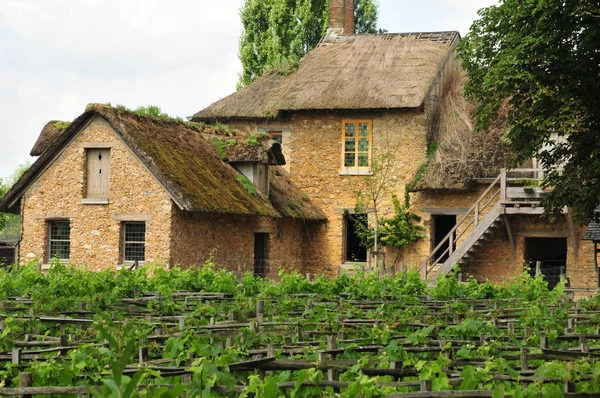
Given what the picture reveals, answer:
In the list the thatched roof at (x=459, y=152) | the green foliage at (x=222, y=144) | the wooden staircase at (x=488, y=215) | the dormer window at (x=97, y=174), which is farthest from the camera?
the thatched roof at (x=459, y=152)

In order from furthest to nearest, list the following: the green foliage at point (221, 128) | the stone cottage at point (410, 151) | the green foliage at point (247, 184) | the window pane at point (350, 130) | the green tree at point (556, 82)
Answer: the window pane at point (350, 130) < the green foliage at point (221, 128) < the stone cottage at point (410, 151) < the green foliage at point (247, 184) < the green tree at point (556, 82)

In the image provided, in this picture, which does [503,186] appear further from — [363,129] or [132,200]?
[132,200]

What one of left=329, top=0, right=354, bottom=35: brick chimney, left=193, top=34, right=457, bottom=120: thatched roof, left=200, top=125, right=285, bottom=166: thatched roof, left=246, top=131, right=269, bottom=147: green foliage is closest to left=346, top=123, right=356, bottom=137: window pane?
left=193, top=34, right=457, bottom=120: thatched roof

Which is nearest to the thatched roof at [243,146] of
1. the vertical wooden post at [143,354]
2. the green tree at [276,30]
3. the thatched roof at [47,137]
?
the thatched roof at [47,137]

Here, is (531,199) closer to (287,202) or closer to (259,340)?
(287,202)

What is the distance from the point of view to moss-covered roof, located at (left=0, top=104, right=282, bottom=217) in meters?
23.1

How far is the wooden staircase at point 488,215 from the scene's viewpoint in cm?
2558

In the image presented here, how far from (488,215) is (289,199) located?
590cm

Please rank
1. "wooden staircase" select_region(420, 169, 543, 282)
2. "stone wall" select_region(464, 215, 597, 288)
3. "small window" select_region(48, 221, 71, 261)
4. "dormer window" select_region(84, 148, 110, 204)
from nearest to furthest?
1. "dormer window" select_region(84, 148, 110, 204)
2. "small window" select_region(48, 221, 71, 261)
3. "wooden staircase" select_region(420, 169, 543, 282)
4. "stone wall" select_region(464, 215, 597, 288)

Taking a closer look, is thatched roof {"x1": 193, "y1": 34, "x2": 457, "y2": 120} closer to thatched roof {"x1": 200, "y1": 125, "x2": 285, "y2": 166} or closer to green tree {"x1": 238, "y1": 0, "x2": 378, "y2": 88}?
thatched roof {"x1": 200, "y1": 125, "x2": 285, "y2": 166}

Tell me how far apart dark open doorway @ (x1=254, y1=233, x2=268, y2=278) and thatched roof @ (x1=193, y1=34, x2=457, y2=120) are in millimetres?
4642

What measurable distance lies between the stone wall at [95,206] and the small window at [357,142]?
8363 millimetres

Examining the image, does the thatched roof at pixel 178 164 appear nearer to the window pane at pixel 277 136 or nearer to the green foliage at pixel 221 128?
the green foliage at pixel 221 128

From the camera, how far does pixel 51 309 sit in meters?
12.1
